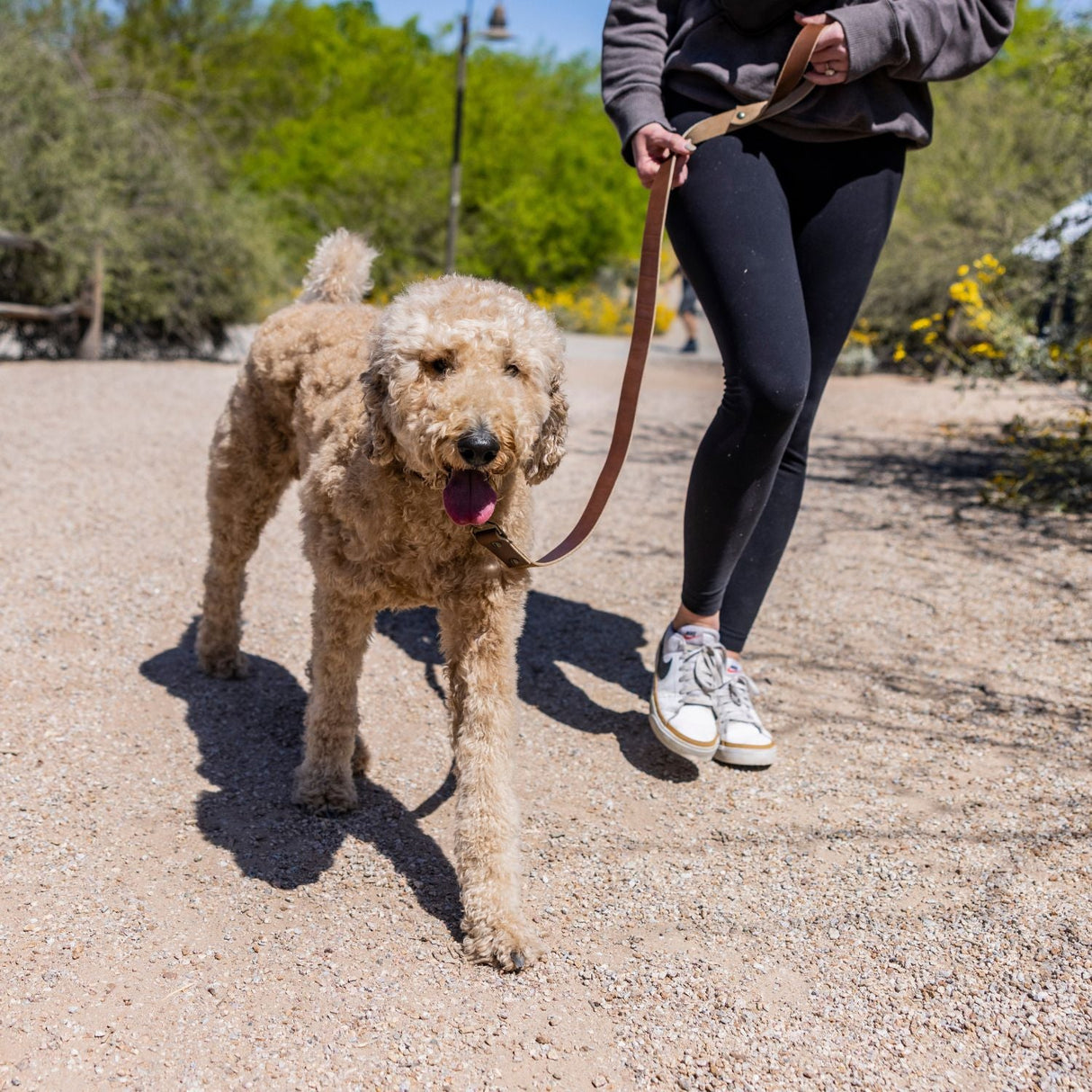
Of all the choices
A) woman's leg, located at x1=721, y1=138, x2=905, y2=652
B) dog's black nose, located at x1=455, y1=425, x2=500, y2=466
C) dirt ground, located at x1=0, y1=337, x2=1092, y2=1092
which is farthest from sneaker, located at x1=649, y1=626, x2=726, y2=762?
dog's black nose, located at x1=455, y1=425, x2=500, y2=466

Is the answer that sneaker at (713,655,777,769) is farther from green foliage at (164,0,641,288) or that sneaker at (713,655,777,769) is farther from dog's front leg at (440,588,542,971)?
green foliage at (164,0,641,288)

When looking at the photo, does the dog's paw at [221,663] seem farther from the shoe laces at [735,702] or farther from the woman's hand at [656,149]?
the woman's hand at [656,149]

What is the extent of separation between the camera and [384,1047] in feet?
6.17

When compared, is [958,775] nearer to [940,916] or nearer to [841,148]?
[940,916]

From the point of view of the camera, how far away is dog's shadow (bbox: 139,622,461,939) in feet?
8.02

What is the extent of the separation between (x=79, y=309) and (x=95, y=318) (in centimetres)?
17

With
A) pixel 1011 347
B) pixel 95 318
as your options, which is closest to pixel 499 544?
pixel 1011 347

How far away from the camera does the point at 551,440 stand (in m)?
2.46

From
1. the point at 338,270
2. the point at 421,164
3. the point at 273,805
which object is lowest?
the point at 273,805

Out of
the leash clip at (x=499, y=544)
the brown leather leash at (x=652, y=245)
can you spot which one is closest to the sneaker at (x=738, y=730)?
the brown leather leash at (x=652, y=245)

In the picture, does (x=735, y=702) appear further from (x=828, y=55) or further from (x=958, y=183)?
(x=958, y=183)

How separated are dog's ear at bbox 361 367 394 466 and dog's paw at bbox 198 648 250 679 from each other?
1.41 meters

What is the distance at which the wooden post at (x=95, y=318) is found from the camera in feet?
33.1

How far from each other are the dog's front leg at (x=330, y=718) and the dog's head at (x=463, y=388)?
531 mm
